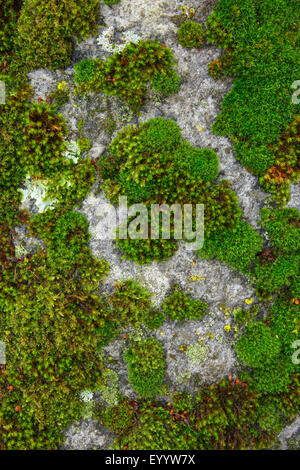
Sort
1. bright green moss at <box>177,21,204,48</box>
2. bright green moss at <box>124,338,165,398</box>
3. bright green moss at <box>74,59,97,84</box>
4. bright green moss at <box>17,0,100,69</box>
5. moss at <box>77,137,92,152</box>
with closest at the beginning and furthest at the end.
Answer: bright green moss at <box>17,0,100,69</box>, bright green moss at <box>177,21,204,48</box>, bright green moss at <box>74,59,97,84</box>, moss at <box>77,137,92,152</box>, bright green moss at <box>124,338,165,398</box>

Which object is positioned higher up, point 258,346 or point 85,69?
point 85,69

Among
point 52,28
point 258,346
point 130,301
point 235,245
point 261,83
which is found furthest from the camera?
point 258,346

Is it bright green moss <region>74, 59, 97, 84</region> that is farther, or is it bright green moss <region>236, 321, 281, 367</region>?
bright green moss <region>236, 321, 281, 367</region>

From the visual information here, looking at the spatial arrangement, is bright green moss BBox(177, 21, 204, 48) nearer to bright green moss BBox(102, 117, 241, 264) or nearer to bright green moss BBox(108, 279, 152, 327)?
bright green moss BBox(102, 117, 241, 264)

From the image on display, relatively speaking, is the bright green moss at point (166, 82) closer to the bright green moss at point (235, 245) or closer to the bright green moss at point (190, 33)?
the bright green moss at point (190, 33)

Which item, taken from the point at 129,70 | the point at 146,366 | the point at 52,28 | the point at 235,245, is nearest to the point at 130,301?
the point at 146,366

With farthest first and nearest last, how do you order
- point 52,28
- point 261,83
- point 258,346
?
point 258,346 < point 261,83 < point 52,28

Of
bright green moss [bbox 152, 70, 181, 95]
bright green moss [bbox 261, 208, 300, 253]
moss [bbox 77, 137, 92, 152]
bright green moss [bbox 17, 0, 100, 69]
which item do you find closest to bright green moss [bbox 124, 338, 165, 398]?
bright green moss [bbox 261, 208, 300, 253]

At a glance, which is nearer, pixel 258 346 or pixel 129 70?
pixel 129 70

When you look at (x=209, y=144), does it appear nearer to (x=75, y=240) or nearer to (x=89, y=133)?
(x=89, y=133)

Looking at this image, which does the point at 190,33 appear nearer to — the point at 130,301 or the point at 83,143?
the point at 83,143

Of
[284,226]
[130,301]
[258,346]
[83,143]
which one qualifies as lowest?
[258,346]
